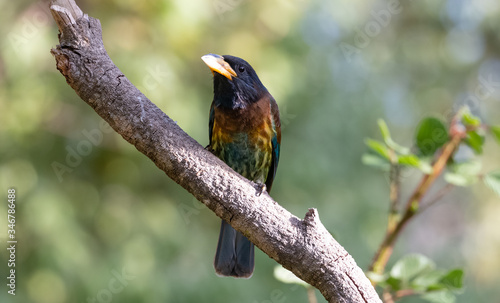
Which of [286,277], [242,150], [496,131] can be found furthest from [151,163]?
[496,131]

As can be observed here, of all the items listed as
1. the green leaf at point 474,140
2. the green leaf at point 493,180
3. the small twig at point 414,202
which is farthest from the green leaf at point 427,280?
the green leaf at point 474,140

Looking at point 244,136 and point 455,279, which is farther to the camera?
point 244,136

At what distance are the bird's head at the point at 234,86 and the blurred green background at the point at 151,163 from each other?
1.14 metres

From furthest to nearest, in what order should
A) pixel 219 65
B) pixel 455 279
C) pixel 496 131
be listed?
1. pixel 219 65
2. pixel 496 131
3. pixel 455 279

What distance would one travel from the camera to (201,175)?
2.24 metres

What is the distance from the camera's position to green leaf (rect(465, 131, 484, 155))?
260 centimetres

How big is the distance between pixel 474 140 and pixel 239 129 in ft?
4.47

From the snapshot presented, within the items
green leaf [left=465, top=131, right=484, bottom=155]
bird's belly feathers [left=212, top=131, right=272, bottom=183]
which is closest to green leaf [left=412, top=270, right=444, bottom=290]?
green leaf [left=465, top=131, right=484, bottom=155]

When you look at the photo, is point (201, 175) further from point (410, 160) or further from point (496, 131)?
point (496, 131)

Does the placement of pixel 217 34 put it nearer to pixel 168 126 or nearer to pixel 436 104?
pixel 168 126

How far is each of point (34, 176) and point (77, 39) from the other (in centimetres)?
255

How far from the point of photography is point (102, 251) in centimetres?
470

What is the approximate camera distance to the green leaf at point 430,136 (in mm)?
2572

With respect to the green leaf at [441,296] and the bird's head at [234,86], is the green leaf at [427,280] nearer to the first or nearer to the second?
the green leaf at [441,296]
